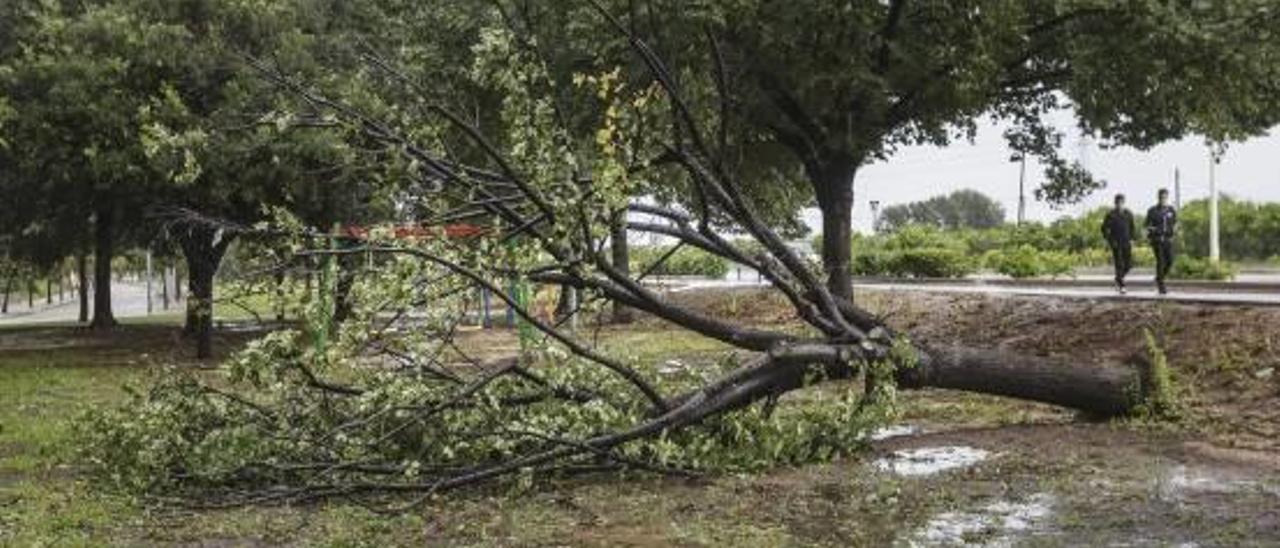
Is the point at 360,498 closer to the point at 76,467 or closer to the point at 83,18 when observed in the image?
the point at 76,467

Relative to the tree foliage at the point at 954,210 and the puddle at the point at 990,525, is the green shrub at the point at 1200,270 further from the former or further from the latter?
the tree foliage at the point at 954,210

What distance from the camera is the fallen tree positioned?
25.8 ft

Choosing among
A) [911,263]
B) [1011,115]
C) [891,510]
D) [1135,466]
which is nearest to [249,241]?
[891,510]

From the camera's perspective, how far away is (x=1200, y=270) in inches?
1093

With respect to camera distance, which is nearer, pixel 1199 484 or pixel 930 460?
pixel 1199 484

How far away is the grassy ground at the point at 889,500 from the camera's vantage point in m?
6.90

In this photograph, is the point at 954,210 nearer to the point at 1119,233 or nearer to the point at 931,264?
the point at 931,264

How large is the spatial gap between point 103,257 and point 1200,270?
74.6 ft

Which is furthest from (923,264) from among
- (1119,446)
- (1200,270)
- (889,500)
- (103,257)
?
(889,500)

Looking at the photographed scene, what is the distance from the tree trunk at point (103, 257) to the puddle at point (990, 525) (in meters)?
18.1

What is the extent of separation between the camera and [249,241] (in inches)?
460

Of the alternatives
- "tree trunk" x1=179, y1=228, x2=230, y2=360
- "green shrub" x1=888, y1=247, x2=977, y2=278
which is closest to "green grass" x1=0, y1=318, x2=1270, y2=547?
"tree trunk" x1=179, y1=228, x2=230, y2=360

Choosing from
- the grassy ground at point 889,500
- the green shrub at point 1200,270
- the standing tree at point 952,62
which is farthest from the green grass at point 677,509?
the green shrub at point 1200,270

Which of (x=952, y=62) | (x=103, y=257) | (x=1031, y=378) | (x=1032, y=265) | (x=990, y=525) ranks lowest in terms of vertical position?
(x=990, y=525)
